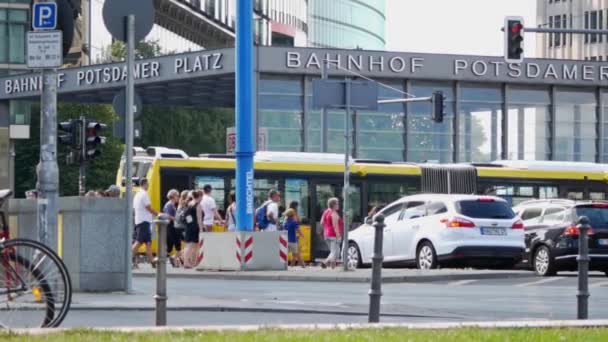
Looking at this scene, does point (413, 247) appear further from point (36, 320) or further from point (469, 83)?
point (469, 83)

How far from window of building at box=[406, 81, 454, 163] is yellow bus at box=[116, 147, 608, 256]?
48.0ft

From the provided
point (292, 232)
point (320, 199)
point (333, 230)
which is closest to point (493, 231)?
point (333, 230)

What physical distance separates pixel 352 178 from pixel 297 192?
5.24 ft

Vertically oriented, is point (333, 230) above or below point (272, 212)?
below

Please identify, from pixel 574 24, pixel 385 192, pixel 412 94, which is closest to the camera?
pixel 385 192

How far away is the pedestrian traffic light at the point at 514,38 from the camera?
1332 inches

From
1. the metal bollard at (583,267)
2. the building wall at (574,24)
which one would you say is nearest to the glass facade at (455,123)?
the metal bollard at (583,267)

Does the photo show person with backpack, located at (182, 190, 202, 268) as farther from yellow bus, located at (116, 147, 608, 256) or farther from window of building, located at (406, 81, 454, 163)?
window of building, located at (406, 81, 454, 163)

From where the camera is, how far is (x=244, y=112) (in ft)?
96.4

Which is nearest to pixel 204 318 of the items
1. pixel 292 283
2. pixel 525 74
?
pixel 292 283

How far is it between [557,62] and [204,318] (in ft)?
147

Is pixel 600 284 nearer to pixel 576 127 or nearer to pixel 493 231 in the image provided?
pixel 493 231

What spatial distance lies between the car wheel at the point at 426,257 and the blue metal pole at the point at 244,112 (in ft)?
14.4

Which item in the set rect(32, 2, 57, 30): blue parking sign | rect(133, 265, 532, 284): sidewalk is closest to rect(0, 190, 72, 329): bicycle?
rect(32, 2, 57, 30): blue parking sign
